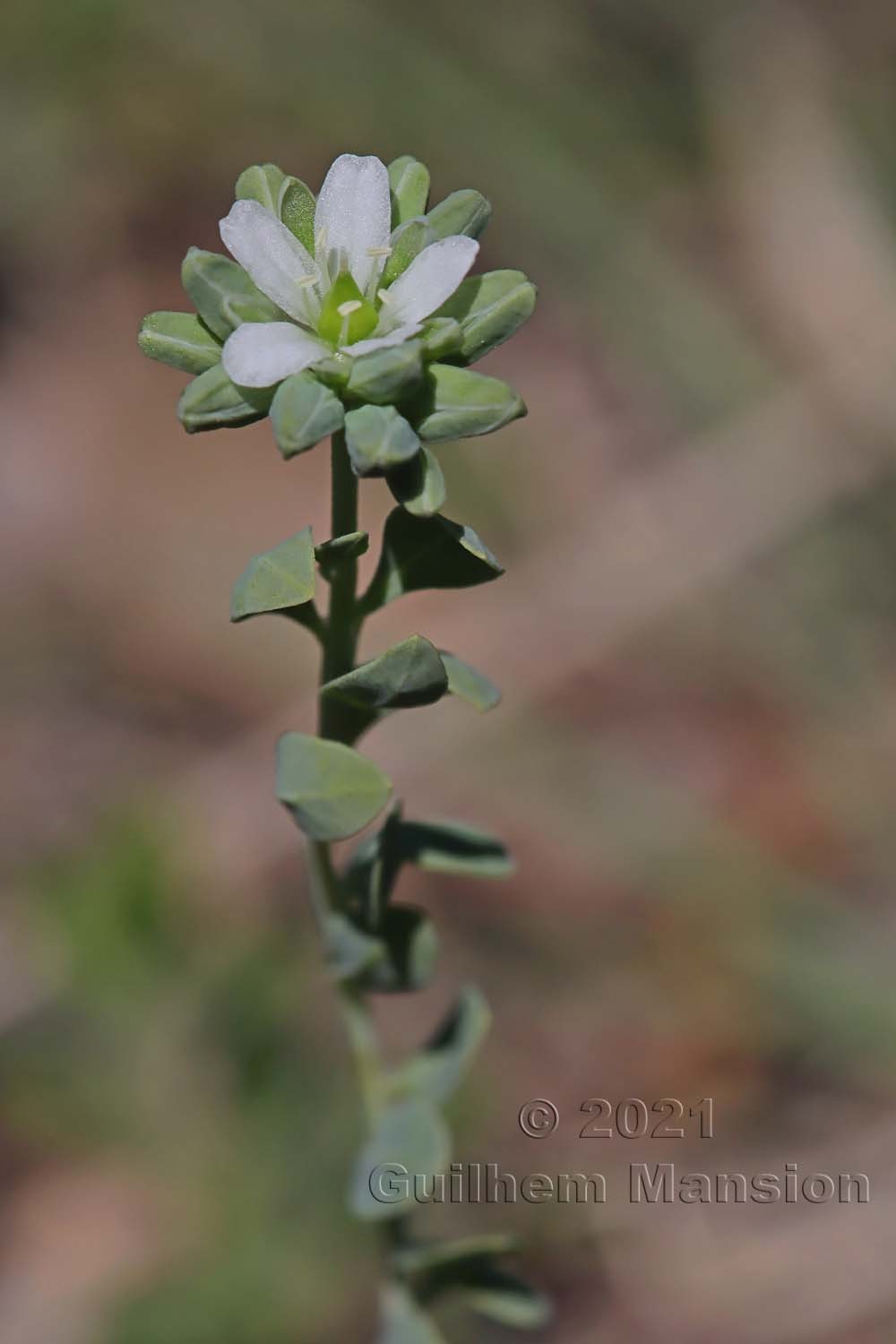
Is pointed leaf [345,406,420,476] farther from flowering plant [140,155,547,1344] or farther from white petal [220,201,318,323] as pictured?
white petal [220,201,318,323]

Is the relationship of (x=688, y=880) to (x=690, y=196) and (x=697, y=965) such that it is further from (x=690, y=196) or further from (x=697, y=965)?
(x=690, y=196)

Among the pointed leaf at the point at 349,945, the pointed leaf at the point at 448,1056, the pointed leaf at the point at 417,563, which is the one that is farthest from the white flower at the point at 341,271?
the pointed leaf at the point at 448,1056

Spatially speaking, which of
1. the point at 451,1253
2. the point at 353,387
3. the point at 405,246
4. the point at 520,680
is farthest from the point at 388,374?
the point at 520,680

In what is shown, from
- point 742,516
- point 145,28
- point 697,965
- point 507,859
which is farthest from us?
point 145,28

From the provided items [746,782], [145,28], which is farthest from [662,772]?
[145,28]

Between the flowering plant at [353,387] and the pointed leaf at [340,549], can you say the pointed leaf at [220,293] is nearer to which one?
the flowering plant at [353,387]

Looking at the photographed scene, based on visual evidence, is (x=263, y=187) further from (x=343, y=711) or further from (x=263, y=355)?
(x=343, y=711)
